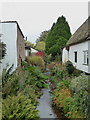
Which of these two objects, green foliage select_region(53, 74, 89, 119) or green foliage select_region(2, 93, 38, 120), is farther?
green foliage select_region(53, 74, 89, 119)

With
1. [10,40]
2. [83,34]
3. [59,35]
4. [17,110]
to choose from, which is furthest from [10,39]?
[59,35]

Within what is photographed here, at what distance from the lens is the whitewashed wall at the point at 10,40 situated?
1225 cm

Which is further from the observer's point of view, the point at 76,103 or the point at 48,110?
the point at 48,110

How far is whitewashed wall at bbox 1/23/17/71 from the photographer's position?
1225 cm

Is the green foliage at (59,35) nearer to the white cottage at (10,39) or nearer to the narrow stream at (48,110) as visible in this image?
the white cottage at (10,39)

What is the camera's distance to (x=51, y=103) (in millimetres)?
8250

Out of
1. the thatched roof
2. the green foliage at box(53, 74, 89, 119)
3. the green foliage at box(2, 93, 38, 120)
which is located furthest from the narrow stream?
the thatched roof

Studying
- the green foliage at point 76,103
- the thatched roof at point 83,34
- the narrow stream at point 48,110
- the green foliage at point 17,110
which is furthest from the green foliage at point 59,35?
the green foliage at point 17,110

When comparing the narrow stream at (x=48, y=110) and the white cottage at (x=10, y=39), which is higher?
the white cottage at (x=10, y=39)

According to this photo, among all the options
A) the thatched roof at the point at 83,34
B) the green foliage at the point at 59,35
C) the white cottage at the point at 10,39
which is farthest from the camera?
the green foliage at the point at 59,35

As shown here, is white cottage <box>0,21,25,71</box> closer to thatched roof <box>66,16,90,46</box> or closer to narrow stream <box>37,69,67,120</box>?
narrow stream <box>37,69,67,120</box>

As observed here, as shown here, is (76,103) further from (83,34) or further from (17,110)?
(83,34)

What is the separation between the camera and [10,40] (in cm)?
1235

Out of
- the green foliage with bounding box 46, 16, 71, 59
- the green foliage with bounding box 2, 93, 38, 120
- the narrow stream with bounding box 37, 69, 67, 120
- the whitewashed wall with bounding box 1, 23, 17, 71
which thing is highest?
the green foliage with bounding box 46, 16, 71, 59
